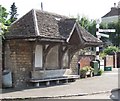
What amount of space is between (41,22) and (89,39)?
3678 millimetres

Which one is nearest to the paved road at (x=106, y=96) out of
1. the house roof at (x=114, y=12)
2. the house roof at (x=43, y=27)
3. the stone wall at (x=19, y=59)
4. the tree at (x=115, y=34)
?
the house roof at (x=43, y=27)

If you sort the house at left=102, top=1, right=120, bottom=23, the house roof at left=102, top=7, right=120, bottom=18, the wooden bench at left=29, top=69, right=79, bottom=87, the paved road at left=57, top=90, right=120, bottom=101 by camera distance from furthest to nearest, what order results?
the house roof at left=102, top=7, right=120, bottom=18 → the house at left=102, top=1, right=120, bottom=23 → the wooden bench at left=29, top=69, right=79, bottom=87 → the paved road at left=57, top=90, right=120, bottom=101

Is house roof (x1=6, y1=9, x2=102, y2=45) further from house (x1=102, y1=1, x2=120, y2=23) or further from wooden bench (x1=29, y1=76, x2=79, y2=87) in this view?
house (x1=102, y1=1, x2=120, y2=23)

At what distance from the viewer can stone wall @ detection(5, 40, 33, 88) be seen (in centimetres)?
1783

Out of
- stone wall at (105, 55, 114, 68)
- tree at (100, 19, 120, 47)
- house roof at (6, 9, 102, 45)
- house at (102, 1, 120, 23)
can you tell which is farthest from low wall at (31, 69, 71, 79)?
house at (102, 1, 120, 23)

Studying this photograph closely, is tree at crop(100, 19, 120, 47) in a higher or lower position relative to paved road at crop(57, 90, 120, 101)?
higher

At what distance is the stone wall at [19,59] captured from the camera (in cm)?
1783

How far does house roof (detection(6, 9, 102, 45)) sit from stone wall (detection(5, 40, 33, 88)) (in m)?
0.61

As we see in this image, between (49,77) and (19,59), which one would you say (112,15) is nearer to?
(49,77)

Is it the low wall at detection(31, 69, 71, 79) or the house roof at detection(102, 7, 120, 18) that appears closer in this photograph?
the low wall at detection(31, 69, 71, 79)

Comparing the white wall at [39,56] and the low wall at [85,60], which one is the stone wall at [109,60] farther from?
the white wall at [39,56]

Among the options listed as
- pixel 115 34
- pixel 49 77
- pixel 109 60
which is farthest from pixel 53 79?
pixel 115 34

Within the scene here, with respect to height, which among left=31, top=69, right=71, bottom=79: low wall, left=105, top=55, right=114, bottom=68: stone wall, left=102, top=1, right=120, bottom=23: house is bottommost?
left=31, top=69, right=71, bottom=79: low wall

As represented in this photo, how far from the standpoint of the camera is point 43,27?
18.5m
